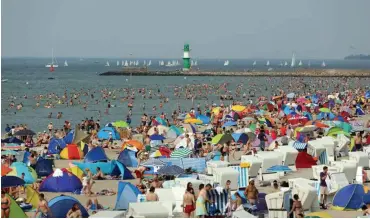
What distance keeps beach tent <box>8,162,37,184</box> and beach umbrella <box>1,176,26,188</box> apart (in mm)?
1201

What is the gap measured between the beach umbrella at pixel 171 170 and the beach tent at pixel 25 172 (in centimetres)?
345

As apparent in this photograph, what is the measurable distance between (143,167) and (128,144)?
5165 millimetres

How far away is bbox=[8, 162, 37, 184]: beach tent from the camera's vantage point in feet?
61.1

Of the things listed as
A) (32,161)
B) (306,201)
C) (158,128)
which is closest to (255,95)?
(158,128)

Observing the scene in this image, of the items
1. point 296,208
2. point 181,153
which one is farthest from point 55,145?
point 296,208

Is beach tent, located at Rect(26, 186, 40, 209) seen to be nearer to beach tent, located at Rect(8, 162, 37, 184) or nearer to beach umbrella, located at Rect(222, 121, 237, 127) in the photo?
beach tent, located at Rect(8, 162, 37, 184)

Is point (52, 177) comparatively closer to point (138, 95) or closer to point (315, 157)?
point (315, 157)

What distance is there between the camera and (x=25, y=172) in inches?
740

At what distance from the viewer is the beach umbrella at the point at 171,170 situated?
61.5 ft

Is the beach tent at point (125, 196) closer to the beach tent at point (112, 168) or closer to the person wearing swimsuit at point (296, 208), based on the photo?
the person wearing swimsuit at point (296, 208)

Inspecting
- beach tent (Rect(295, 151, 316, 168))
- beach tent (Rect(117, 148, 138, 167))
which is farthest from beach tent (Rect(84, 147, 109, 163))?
beach tent (Rect(295, 151, 316, 168))

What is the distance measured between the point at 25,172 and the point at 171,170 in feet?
13.0

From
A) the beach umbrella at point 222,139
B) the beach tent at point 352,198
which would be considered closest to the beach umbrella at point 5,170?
the beach tent at point 352,198

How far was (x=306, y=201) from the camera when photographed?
15195mm
